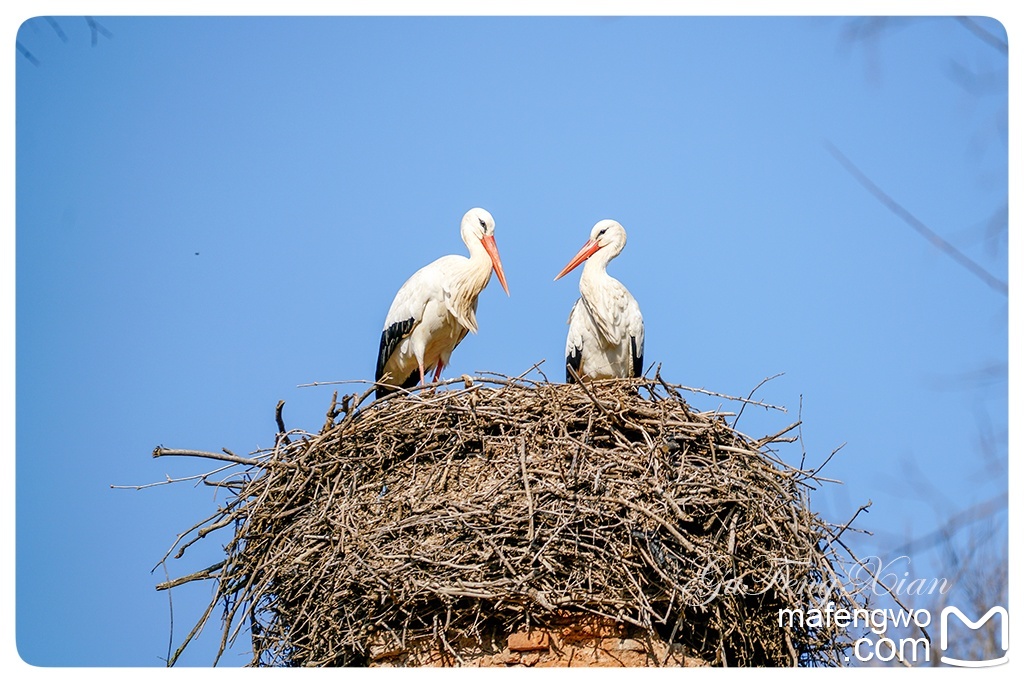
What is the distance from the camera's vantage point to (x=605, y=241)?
7.44 meters

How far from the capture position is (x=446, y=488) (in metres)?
5.53

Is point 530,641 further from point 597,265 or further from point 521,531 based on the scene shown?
point 597,265

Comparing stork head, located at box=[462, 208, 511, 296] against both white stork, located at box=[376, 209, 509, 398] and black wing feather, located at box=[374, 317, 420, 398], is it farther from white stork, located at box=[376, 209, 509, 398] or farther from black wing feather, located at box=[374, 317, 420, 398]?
black wing feather, located at box=[374, 317, 420, 398]

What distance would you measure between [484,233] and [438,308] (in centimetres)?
58

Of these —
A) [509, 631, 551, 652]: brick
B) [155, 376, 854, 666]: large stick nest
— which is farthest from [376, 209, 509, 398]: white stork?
[509, 631, 551, 652]: brick

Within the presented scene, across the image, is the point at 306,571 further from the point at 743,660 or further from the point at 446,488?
the point at 743,660

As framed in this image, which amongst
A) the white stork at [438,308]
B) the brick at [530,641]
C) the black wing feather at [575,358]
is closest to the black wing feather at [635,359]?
the black wing feather at [575,358]

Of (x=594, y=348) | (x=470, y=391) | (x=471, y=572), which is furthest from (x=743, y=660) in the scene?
(x=594, y=348)

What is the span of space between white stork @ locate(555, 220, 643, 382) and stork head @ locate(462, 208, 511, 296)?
0.49 metres

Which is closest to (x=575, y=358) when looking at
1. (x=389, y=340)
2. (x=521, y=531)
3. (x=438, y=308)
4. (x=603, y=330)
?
(x=603, y=330)

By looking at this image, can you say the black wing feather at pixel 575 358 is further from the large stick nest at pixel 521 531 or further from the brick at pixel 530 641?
the brick at pixel 530 641

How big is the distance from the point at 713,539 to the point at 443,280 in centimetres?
263

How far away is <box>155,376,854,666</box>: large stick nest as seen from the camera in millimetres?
5102

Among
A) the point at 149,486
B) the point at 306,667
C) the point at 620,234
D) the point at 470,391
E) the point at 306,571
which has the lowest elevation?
the point at 306,667
